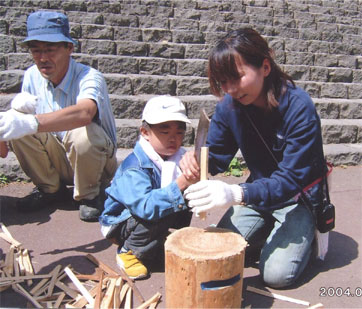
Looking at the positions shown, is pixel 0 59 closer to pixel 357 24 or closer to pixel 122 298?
pixel 122 298

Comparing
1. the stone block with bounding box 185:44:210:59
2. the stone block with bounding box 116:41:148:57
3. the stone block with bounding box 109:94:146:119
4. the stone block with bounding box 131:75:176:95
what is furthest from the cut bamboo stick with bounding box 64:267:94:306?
the stone block with bounding box 185:44:210:59

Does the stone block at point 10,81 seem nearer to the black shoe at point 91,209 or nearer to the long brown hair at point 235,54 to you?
the black shoe at point 91,209

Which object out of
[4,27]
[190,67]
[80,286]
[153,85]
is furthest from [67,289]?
[4,27]

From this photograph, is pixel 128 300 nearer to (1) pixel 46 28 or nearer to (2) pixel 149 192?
(2) pixel 149 192

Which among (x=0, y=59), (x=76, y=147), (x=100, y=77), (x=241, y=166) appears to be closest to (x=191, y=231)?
(x=76, y=147)

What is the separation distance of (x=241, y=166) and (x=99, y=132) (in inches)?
72.2

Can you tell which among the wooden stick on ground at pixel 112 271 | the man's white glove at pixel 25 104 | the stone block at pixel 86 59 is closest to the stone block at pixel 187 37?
the stone block at pixel 86 59

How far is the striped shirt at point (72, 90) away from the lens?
320 centimetres

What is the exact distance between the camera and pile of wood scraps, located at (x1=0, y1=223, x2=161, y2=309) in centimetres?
212

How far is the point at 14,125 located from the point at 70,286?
3.54 ft

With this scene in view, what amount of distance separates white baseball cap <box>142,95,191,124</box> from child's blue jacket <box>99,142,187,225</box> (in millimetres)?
212

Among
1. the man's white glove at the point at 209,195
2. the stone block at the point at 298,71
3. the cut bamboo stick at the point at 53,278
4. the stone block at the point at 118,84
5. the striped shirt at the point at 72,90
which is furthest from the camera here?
the stone block at the point at 298,71

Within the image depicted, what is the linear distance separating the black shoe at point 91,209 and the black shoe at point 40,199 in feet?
1.08

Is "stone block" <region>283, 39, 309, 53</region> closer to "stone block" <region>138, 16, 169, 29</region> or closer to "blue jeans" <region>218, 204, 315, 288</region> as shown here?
"stone block" <region>138, 16, 169, 29</region>
